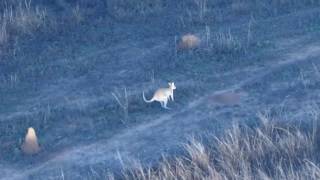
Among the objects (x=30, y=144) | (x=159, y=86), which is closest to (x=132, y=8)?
(x=159, y=86)

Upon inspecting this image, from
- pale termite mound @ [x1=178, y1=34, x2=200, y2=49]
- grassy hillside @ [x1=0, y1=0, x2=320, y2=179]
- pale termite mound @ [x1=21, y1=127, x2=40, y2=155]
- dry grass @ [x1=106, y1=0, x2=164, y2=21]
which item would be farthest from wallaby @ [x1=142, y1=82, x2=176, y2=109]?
dry grass @ [x1=106, y1=0, x2=164, y2=21]

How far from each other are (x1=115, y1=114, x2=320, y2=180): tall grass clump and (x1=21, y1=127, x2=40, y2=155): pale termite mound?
Result: 136 cm

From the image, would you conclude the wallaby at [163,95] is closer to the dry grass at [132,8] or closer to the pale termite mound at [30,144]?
the pale termite mound at [30,144]

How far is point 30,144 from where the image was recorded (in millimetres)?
9000

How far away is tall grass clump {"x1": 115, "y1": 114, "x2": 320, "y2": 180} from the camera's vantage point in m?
7.74

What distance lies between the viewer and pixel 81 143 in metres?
9.35

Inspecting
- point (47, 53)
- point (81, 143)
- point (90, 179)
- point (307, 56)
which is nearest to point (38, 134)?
point (81, 143)

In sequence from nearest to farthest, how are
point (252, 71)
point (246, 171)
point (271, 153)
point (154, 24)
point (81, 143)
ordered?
1. point (246, 171)
2. point (271, 153)
3. point (81, 143)
4. point (252, 71)
5. point (154, 24)

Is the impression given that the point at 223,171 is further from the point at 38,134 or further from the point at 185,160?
the point at 38,134

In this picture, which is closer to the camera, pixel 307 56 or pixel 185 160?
pixel 185 160

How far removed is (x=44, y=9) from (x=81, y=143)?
5.23 m

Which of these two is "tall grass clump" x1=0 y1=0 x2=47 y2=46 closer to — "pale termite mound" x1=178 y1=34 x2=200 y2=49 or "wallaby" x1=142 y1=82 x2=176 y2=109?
"pale termite mound" x1=178 y1=34 x2=200 y2=49

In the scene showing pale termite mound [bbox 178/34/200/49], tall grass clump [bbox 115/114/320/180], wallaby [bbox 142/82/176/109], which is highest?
pale termite mound [bbox 178/34/200/49]

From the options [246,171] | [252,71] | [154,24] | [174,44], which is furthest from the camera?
[154,24]
